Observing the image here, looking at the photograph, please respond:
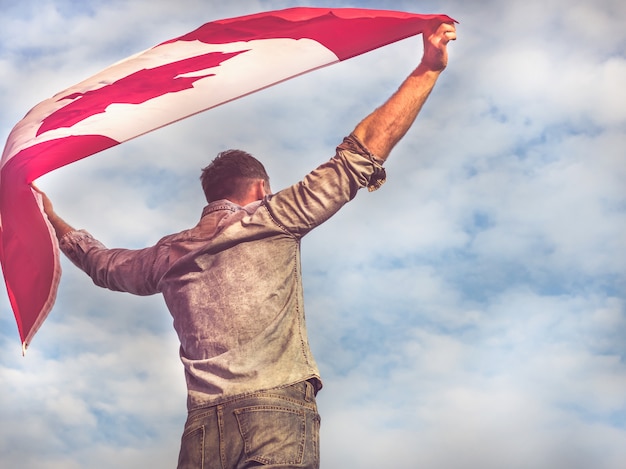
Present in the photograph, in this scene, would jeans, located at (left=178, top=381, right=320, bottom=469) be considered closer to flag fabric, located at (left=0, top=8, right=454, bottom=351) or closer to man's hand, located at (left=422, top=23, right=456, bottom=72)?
man's hand, located at (left=422, top=23, right=456, bottom=72)

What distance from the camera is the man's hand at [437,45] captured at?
17.5ft

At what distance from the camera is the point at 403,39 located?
19.4 ft

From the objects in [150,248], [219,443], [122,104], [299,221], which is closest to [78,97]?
[122,104]

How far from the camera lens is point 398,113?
511cm

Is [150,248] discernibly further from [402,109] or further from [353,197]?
[402,109]

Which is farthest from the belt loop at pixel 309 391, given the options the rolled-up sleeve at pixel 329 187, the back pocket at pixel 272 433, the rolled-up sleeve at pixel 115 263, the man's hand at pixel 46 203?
the man's hand at pixel 46 203

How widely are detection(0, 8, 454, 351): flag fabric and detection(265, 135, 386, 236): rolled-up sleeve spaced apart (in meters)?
1.39

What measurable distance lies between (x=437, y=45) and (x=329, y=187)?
1.14 metres

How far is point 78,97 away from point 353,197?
2.80m

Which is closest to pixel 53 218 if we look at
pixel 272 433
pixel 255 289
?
pixel 255 289

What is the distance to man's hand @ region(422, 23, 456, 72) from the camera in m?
5.32

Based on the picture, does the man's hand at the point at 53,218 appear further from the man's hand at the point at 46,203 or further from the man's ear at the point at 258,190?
the man's ear at the point at 258,190

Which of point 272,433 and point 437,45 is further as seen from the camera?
point 437,45

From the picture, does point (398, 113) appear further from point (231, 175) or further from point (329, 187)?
point (231, 175)
